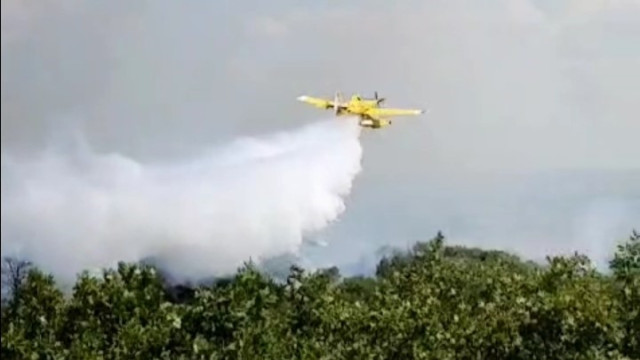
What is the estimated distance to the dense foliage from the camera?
8.77m

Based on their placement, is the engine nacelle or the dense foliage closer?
the dense foliage

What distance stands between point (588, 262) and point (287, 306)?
246cm

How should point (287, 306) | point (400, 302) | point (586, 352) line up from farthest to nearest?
point (287, 306) < point (400, 302) < point (586, 352)

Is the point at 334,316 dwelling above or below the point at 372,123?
below

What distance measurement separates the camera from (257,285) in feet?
36.4

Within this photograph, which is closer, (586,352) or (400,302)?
(586,352)

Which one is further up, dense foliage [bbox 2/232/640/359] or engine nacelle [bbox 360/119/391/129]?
engine nacelle [bbox 360/119/391/129]

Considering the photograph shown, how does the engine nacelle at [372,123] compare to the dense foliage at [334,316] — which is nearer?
the dense foliage at [334,316]

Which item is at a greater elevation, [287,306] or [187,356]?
[287,306]

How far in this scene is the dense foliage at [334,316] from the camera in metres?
8.77

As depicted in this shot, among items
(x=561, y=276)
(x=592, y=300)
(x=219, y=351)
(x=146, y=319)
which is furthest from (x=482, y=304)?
(x=146, y=319)

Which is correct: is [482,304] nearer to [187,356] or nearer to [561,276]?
[561,276]

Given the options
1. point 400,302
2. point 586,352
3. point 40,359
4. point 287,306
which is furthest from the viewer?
point 287,306

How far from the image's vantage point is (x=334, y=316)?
9930mm
